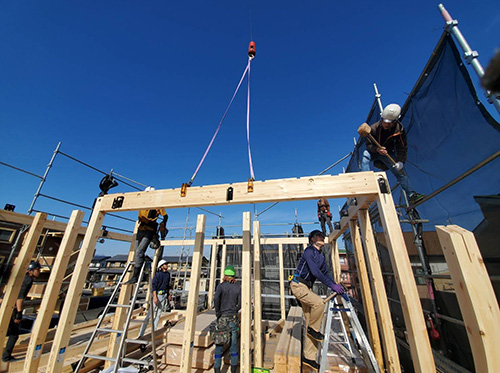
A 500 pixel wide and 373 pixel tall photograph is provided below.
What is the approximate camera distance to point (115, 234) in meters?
6.76

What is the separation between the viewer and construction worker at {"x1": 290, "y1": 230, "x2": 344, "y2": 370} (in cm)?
319

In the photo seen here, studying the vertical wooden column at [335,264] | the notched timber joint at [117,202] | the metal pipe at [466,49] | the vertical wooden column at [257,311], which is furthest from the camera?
the vertical wooden column at [335,264]

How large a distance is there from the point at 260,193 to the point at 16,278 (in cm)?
527

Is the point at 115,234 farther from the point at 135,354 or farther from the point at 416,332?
the point at 416,332

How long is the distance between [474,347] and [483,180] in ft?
7.43

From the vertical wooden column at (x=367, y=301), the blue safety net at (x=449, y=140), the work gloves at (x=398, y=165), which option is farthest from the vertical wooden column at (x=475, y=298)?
the work gloves at (x=398, y=165)

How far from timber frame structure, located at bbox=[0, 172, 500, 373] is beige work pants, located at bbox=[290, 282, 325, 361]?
809mm

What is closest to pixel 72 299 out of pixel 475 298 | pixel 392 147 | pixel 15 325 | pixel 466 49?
pixel 15 325

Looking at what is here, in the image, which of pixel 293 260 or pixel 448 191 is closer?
pixel 448 191

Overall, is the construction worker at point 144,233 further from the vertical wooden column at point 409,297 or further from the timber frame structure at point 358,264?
the vertical wooden column at point 409,297

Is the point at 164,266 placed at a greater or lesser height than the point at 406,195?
lesser

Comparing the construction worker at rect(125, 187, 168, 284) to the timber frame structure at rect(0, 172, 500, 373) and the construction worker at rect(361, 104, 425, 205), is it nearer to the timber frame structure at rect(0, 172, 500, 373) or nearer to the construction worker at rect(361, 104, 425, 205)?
the timber frame structure at rect(0, 172, 500, 373)

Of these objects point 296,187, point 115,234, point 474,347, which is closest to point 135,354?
point 115,234

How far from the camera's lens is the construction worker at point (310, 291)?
3.19m
